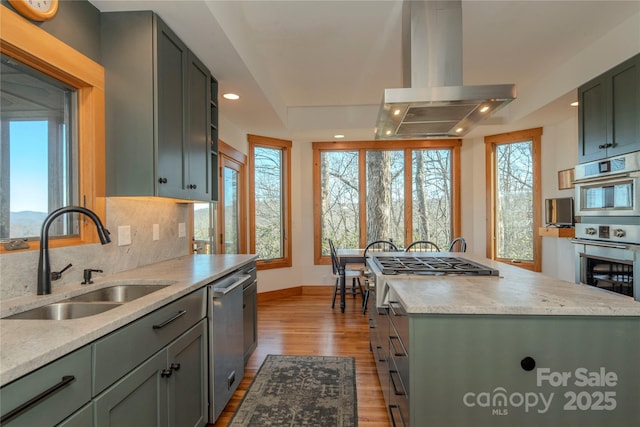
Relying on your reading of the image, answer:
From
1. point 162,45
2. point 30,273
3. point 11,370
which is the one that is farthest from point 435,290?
point 162,45

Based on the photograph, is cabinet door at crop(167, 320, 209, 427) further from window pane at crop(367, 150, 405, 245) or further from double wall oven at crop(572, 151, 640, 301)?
window pane at crop(367, 150, 405, 245)

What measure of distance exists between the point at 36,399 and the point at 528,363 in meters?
1.60

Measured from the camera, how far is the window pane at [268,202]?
4881 millimetres

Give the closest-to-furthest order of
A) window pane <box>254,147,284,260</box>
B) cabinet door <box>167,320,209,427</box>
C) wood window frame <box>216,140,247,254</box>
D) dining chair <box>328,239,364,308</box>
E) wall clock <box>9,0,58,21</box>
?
1. wall clock <box>9,0,58,21</box>
2. cabinet door <box>167,320,209,427</box>
3. wood window frame <box>216,140,247,254</box>
4. dining chair <box>328,239,364,308</box>
5. window pane <box>254,147,284,260</box>

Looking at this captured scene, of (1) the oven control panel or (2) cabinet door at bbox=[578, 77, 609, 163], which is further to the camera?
(2) cabinet door at bbox=[578, 77, 609, 163]

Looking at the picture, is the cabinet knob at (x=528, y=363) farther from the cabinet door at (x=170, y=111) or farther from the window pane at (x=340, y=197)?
the window pane at (x=340, y=197)

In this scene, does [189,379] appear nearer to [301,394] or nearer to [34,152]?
[301,394]

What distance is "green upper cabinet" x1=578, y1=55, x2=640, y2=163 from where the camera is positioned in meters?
2.33

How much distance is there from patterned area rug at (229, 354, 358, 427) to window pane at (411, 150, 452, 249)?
305 centimetres

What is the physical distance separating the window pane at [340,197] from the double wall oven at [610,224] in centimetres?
300

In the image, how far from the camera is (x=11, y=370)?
2.48ft

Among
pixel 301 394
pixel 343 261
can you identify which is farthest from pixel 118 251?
pixel 343 261

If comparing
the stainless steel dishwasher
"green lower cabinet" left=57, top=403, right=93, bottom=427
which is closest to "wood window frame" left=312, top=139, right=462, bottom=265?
the stainless steel dishwasher

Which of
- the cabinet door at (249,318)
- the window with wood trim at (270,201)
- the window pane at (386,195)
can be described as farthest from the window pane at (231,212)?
the window pane at (386,195)
